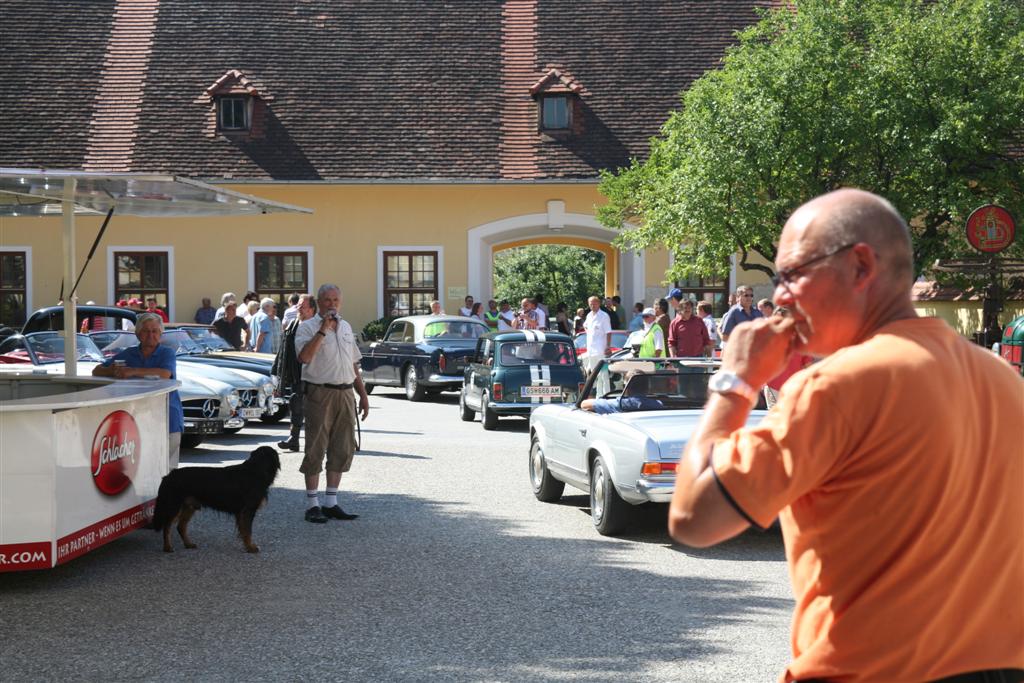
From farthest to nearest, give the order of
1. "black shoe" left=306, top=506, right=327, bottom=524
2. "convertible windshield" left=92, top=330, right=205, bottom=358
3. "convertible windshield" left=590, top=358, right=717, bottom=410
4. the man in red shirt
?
the man in red shirt, "convertible windshield" left=92, top=330, right=205, bottom=358, "convertible windshield" left=590, top=358, right=717, bottom=410, "black shoe" left=306, top=506, right=327, bottom=524

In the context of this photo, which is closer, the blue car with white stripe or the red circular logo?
the red circular logo

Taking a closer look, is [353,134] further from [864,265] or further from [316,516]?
[864,265]

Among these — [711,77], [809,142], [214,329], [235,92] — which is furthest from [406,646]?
[235,92]

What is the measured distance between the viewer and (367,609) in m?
7.22

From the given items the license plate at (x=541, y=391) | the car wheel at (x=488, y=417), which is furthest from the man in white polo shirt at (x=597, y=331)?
the car wheel at (x=488, y=417)

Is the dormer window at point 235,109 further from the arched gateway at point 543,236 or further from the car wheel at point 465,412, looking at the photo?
the car wheel at point 465,412

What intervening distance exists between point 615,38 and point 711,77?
8.66 metres

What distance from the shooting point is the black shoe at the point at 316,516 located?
1020 centimetres

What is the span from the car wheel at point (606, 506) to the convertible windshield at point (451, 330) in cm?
1453

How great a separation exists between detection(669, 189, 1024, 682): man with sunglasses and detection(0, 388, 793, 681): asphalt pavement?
11.5 feet

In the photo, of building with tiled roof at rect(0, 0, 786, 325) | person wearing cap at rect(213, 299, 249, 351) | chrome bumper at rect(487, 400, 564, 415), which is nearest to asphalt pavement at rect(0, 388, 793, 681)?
chrome bumper at rect(487, 400, 564, 415)

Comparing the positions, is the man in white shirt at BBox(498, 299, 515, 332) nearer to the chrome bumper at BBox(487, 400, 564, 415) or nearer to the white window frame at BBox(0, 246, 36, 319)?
the chrome bumper at BBox(487, 400, 564, 415)

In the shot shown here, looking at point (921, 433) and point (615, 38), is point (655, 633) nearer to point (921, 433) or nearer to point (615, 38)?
point (921, 433)

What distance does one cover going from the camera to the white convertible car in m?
8.91
